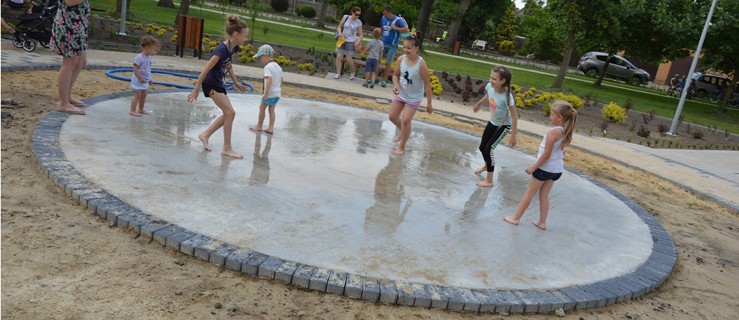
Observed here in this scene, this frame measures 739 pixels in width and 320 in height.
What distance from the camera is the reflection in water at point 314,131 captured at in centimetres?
720

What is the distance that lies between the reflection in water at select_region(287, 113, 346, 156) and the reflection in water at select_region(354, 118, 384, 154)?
0.95 ft

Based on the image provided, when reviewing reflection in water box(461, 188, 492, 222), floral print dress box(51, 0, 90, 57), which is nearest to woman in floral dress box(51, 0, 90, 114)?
floral print dress box(51, 0, 90, 57)

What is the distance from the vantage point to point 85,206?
4.50m

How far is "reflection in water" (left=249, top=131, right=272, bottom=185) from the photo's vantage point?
18.6 ft

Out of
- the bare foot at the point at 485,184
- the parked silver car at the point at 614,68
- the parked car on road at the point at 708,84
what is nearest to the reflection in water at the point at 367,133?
the bare foot at the point at 485,184

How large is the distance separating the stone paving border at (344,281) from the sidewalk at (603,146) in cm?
558

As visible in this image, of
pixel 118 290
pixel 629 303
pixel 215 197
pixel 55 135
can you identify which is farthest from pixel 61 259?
pixel 629 303

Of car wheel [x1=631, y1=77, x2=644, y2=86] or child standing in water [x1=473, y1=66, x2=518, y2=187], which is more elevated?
car wheel [x1=631, y1=77, x2=644, y2=86]

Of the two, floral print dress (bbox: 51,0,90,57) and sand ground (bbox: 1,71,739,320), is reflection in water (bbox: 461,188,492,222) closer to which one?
sand ground (bbox: 1,71,739,320)

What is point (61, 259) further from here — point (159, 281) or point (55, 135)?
point (55, 135)

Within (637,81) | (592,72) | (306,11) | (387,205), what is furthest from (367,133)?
(306,11)

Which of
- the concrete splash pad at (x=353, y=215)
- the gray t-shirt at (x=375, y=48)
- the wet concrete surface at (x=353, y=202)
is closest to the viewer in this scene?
the concrete splash pad at (x=353, y=215)

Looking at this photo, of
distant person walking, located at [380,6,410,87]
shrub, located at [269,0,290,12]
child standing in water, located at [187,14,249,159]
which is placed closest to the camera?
child standing in water, located at [187,14,249,159]

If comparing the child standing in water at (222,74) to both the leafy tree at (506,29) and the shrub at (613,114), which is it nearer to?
the shrub at (613,114)
